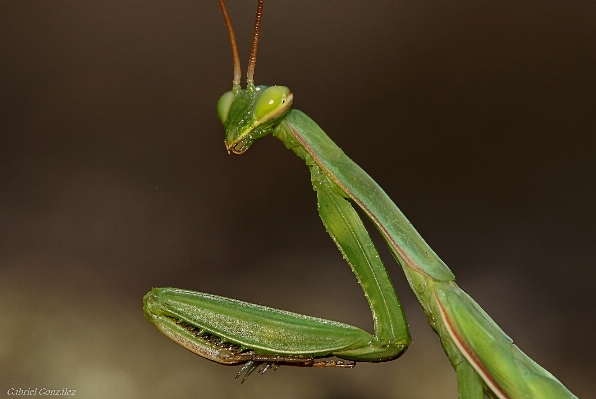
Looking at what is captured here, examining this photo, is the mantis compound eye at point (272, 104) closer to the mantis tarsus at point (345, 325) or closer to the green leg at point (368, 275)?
the mantis tarsus at point (345, 325)

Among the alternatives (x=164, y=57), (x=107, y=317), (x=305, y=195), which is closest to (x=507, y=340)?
(x=107, y=317)

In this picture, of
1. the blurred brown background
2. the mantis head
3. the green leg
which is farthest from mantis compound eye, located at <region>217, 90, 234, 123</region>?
the blurred brown background

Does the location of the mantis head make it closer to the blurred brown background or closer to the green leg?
the green leg

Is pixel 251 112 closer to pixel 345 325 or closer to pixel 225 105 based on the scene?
pixel 225 105

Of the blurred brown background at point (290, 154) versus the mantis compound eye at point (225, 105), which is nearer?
the mantis compound eye at point (225, 105)

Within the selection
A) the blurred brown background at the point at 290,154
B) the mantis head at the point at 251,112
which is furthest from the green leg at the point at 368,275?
the blurred brown background at the point at 290,154

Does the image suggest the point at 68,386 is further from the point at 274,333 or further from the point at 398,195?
the point at 398,195

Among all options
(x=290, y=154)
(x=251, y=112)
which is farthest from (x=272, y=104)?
(x=290, y=154)
